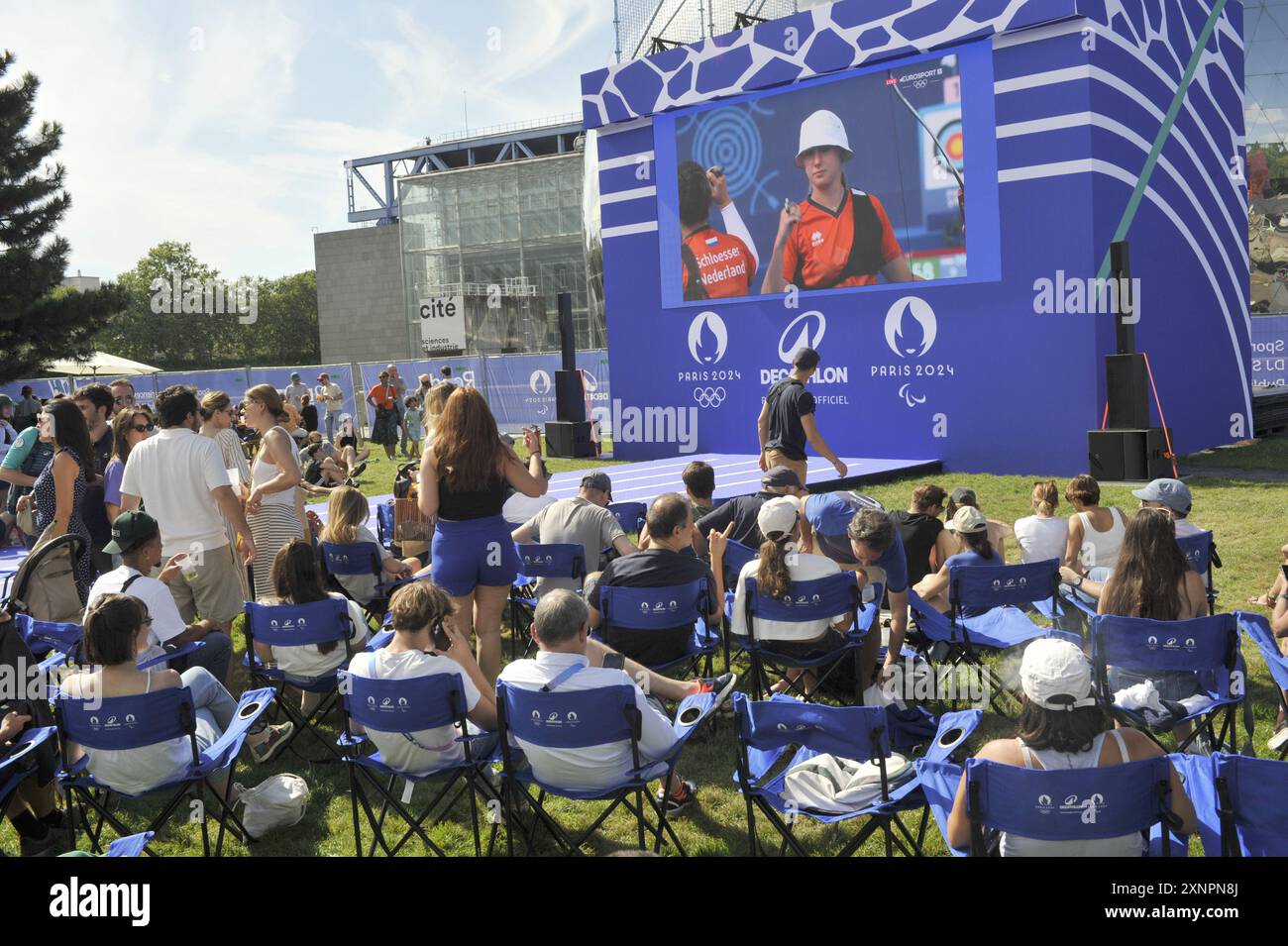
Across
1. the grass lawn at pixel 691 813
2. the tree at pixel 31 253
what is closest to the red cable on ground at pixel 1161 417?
the grass lawn at pixel 691 813

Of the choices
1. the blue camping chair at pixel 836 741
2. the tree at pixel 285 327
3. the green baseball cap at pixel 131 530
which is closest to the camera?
the blue camping chair at pixel 836 741

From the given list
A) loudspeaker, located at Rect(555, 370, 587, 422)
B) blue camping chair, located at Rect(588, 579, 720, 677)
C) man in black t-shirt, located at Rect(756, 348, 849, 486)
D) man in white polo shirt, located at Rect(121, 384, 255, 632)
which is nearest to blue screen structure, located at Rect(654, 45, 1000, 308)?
loudspeaker, located at Rect(555, 370, 587, 422)

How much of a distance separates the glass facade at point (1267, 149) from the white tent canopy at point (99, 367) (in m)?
27.4

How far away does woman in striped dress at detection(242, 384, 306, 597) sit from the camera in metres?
6.19

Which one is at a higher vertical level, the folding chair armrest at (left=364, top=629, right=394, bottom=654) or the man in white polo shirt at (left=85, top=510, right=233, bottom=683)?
the man in white polo shirt at (left=85, top=510, right=233, bottom=683)

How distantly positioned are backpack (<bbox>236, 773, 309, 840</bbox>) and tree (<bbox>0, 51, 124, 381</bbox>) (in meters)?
25.5

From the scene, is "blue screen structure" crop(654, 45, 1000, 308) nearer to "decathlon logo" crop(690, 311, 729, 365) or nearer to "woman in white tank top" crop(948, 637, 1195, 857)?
"decathlon logo" crop(690, 311, 729, 365)

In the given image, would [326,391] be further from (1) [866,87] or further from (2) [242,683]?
(2) [242,683]

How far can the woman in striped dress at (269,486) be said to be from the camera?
20.3 feet

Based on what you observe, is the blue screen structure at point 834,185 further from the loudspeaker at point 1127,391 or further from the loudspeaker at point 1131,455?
the loudspeaker at point 1131,455

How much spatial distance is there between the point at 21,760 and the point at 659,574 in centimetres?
252

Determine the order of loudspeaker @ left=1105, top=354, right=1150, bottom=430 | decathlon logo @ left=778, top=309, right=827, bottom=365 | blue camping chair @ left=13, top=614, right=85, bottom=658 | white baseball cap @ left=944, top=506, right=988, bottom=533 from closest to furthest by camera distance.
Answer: blue camping chair @ left=13, top=614, right=85, bottom=658 → white baseball cap @ left=944, top=506, right=988, bottom=533 → loudspeaker @ left=1105, top=354, right=1150, bottom=430 → decathlon logo @ left=778, top=309, right=827, bottom=365

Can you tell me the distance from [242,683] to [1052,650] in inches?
181

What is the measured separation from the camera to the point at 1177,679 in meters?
4.25
